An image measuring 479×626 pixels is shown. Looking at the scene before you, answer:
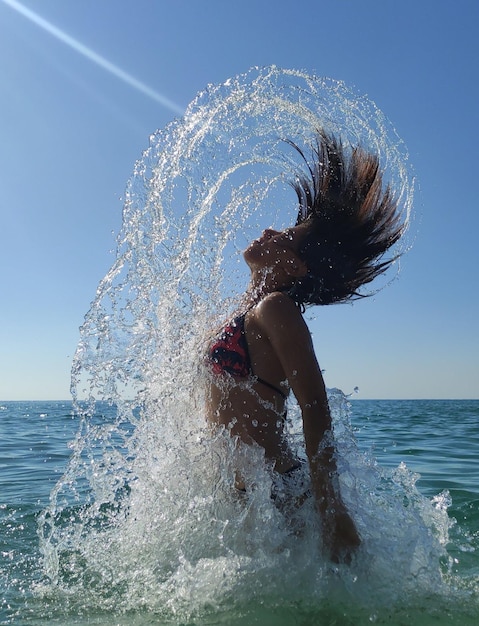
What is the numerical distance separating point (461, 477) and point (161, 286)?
5.35 metres

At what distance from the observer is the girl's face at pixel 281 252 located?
11.8ft

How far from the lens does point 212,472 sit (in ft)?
11.1

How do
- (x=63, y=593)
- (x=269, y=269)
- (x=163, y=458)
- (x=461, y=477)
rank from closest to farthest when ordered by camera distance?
(x=63, y=593), (x=269, y=269), (x=163, y=458), (x=461, y=477)

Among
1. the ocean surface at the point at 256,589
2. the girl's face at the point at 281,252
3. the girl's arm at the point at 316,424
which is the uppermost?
the girl's face at the point at 281,252

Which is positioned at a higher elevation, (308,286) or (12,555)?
(308,286)

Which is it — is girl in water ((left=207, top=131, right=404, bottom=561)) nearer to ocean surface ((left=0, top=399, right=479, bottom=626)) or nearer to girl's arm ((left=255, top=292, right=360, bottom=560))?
girl's arm ((left=255, top=292, right=360, bottom=560))

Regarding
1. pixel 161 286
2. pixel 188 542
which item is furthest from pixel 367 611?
pixel 161 286

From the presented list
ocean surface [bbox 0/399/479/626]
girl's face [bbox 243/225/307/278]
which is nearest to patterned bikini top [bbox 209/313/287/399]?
girl's face [bbox 243/225/307/278]

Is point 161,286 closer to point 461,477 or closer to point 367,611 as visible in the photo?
point 367,611

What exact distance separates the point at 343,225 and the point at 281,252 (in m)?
0.40

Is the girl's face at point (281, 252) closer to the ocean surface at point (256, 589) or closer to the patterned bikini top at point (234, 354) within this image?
the patterned bikini top at point (234, 354)

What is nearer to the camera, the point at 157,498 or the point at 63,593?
the point at 63,593

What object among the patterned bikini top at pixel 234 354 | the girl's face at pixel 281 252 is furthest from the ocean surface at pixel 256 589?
the girl's face at pixel 281 252

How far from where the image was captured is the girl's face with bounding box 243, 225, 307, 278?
11.8 feet
